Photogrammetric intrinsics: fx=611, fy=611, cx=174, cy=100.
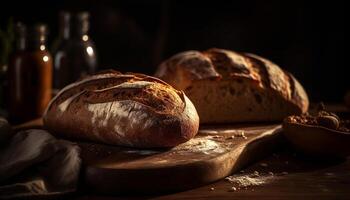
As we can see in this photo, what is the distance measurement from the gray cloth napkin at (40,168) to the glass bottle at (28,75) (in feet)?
2.17

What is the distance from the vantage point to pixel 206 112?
2.24m

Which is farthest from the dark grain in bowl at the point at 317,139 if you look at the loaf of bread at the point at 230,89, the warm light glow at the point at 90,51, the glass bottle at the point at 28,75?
the warm light glow at the point at 90,51

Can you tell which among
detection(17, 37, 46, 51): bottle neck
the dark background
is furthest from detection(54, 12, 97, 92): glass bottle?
the dark background

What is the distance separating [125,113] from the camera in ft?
5.79

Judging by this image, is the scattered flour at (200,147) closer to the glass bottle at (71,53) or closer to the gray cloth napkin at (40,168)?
the gray cloth napkin at (40,168)

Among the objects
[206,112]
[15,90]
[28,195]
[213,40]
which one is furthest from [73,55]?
[28,195]

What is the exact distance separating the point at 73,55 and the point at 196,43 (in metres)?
0.99

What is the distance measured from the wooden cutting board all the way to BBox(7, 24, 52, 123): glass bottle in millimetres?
587

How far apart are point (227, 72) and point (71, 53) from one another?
0.84 meters

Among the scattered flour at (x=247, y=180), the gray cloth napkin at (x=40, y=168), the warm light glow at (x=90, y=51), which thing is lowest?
the scattered flour at (x=247, y=180)

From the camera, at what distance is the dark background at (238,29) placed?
3.47 m

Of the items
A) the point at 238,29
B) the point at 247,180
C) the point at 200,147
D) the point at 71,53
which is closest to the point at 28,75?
the point at 71,53

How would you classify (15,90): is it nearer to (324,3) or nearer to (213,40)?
(213,40)

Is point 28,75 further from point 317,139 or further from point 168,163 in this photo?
point 317,139
